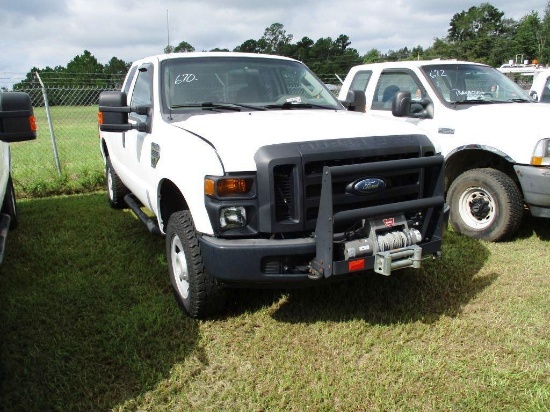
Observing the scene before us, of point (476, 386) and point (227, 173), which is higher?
point (227, 173)

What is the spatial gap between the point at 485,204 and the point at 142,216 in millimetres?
3662

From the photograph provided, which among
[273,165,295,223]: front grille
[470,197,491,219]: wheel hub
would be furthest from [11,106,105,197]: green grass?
[273,165,295,223]: front grille

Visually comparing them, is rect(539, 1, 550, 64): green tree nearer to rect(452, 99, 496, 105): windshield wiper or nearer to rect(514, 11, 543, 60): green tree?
rect(514, 11, 543, 60): green tree

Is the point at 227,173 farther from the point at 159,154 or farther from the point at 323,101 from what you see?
the point at 323,101

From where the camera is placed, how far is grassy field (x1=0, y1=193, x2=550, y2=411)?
283cm

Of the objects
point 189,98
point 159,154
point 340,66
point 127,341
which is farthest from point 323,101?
point 340,66

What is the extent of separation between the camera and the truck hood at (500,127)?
4.80 metres

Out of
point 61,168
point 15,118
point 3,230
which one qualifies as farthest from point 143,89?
point 61,168

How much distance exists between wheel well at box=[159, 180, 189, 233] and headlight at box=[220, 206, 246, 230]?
3.00 feet

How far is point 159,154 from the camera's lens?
389 cm

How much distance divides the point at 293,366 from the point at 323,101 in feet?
8.42

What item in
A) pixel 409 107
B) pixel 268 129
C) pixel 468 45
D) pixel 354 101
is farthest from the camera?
pixel 468 45

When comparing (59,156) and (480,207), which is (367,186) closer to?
(480,207)

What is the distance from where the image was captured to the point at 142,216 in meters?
4.91
